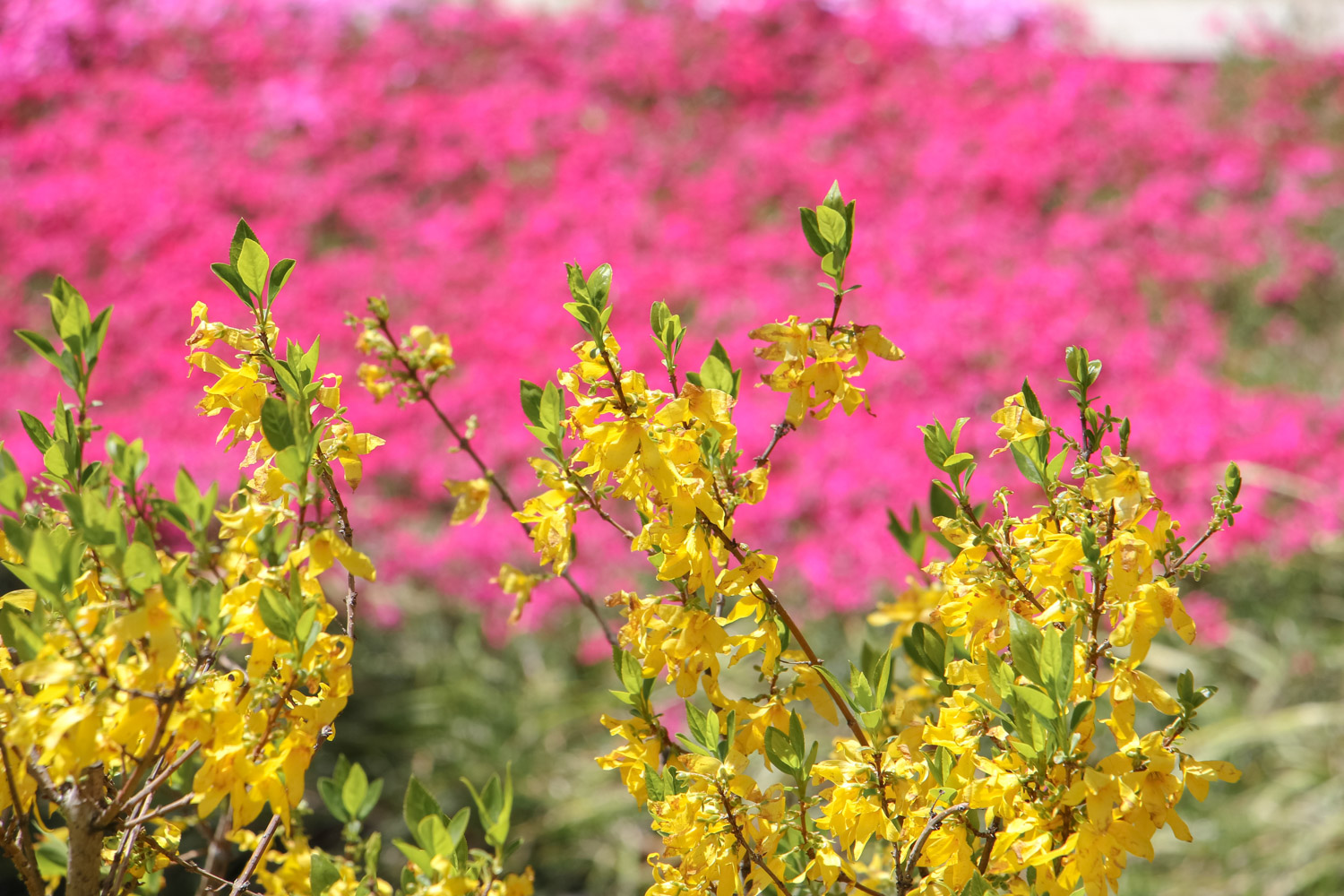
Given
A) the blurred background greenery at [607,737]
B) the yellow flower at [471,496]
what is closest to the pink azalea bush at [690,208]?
the blurred background greenery at [607,737]

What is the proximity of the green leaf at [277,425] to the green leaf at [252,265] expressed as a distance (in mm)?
132

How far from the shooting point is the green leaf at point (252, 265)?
2.43ft

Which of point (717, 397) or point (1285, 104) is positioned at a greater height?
point (1285, 104)

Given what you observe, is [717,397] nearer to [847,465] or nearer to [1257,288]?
[847,465]

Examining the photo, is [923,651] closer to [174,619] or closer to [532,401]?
[532,401]

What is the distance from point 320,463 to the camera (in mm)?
757

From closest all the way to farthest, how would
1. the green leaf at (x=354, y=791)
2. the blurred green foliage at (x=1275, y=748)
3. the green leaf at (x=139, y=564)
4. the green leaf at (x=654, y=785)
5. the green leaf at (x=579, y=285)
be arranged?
the green leaf at (x=139, y=564) < the green leaf at (x=579, y=285) < the green leaf at (x=654, y=785) < the green leaf at (x=354, y=791) < the blurred green foliage at (x=1275, y=748)

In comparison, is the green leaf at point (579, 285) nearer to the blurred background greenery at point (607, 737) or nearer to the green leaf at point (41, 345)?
the green leaf at point (41, 345)

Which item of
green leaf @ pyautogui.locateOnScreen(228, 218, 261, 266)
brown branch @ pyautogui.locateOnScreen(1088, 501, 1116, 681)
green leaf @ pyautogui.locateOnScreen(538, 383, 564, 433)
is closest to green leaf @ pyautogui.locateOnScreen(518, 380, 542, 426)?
green leaf @ pyautogui.locateOnScreen(538, 383, 564, 433)

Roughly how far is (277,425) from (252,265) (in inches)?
6.4

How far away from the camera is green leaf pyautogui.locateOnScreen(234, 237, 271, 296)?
0.74 metres

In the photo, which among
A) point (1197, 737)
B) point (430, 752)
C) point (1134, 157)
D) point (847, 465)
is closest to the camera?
point (1197, 737)

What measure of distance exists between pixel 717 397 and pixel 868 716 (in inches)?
9.7

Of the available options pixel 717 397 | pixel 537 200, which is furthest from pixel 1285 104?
pixel 717 397
